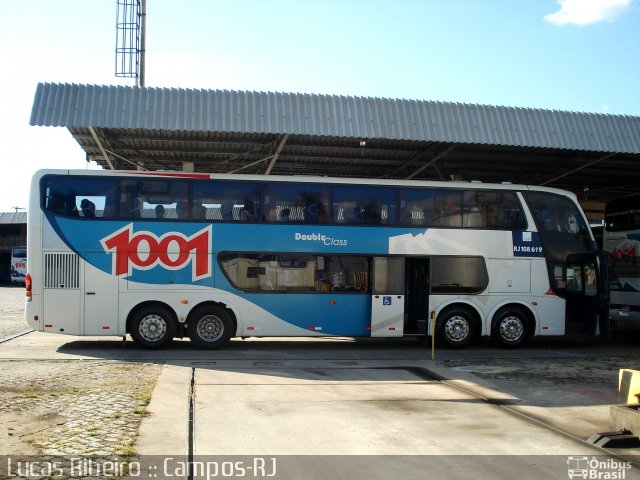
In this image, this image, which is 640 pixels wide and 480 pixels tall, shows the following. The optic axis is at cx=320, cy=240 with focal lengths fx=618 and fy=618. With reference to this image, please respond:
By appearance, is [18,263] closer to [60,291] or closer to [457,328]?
[60,291]

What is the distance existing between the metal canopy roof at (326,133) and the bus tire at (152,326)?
4111mm

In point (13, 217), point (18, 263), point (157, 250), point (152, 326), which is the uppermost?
point (13, 217)

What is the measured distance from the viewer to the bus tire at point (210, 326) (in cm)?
1341

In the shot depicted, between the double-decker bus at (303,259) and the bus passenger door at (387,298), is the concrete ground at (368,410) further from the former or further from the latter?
the double-decker bus at (303,259)

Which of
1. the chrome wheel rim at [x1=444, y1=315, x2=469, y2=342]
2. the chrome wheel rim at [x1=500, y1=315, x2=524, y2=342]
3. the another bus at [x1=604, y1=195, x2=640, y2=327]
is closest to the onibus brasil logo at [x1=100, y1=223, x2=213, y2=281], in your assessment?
the chrome wheel rim at [x1=444, y1=315, x2=469, y2=342]

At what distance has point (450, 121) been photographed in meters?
15.2

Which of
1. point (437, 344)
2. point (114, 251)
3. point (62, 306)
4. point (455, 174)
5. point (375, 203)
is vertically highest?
point (455, 174)

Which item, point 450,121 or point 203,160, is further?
point 203,160

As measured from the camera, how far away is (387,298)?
14.0 meters

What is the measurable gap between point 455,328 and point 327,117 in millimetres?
5795

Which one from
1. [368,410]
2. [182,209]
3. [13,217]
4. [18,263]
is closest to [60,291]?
[182,209]

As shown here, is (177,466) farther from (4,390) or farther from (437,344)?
(437,344)

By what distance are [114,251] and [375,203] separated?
578 cm

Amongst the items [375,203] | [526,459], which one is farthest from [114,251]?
[526,459]
